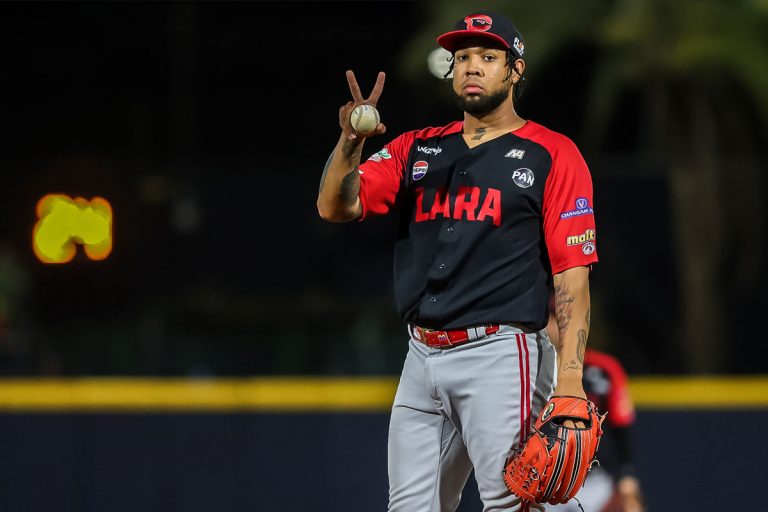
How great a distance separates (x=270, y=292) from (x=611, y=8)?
389 centimetres

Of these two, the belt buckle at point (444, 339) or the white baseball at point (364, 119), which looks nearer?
the white baseball at point (364, 119)

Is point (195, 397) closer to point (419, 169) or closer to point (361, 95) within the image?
point (419, 169)

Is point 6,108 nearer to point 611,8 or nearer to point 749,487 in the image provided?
point 611,8

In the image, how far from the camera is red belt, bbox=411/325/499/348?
3441mm

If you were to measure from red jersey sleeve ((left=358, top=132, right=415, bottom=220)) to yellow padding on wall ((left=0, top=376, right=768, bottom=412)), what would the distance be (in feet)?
8.67

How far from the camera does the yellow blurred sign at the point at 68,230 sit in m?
8.39

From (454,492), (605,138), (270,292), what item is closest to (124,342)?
(270,292)

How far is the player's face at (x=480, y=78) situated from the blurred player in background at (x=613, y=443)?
191 cm

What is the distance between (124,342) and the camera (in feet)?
32.7

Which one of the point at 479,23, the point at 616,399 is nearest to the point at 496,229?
the point at 479,23

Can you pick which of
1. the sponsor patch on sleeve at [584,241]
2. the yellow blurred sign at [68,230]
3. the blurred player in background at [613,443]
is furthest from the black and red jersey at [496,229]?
the yellow blurred sign at [68,230]

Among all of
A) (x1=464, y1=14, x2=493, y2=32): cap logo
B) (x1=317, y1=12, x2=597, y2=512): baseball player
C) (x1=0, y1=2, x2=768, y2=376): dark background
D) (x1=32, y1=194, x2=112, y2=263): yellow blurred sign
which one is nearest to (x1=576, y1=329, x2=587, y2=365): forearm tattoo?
(x1=317, y1=12, x2=597, y2=512): baseball player

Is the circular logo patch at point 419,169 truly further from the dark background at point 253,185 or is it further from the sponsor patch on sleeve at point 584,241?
the dark background at point 253,185

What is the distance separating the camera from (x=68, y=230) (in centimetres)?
838
